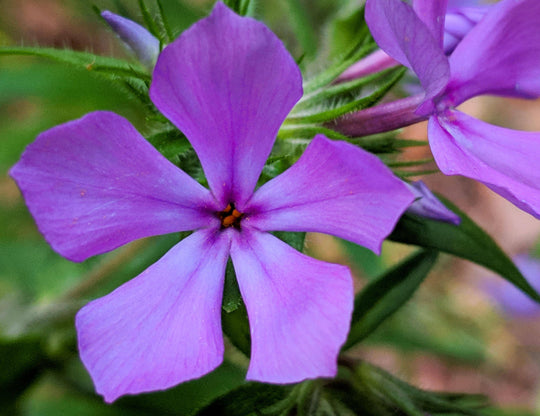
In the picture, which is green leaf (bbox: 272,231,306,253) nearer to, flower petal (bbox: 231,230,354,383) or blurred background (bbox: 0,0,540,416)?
flower petal (bbox: 231,230,354,383)

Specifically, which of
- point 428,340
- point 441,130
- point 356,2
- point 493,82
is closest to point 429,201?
point 441,130

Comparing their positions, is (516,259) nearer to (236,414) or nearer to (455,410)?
(455,410)

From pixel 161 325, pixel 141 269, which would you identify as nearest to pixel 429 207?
pixel 161 325

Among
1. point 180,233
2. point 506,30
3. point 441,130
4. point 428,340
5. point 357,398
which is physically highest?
point 506,30

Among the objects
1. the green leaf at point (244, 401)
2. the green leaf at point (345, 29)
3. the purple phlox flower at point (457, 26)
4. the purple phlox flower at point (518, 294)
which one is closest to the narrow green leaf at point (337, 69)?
the purple phlox flower at point (457, 26)

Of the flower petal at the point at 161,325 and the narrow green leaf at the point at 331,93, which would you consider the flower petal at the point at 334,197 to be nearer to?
the flower petal at the point at 161,325

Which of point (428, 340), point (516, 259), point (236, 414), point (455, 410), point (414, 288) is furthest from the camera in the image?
point (516, 259)
